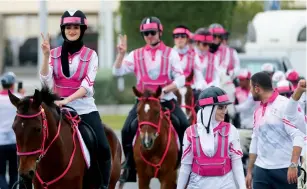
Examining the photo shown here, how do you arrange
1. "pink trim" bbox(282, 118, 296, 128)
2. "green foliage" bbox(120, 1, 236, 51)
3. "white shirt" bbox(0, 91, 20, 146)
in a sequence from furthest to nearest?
1. "green foliage" bbox(120, 1, 236, 51)
2. "white shirt" bbox(0, 91, 20, 146)
3. "pink trim" bbox(282, 118, 296, 128)

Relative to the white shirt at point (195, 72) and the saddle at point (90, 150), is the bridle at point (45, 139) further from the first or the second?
the white shirt at point (195, 72)

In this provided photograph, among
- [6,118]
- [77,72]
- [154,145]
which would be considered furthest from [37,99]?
[6,118]

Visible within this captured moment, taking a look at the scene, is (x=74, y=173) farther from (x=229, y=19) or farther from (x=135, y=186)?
(x=229, y=19)

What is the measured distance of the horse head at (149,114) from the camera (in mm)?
12766

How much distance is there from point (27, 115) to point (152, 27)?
16.8ft

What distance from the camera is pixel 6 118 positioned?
14500 mm

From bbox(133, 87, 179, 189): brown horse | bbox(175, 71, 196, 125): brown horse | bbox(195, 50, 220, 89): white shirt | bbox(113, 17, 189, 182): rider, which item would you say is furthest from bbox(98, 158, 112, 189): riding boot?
bbox(195, 50, 220, 89): white shirt

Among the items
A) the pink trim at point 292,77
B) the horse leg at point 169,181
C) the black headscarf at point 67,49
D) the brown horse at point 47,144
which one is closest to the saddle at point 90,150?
→ the brown horse at point 47,144

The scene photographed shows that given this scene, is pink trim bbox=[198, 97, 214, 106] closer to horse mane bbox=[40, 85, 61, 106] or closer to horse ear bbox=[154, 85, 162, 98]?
horse mane bbox=[40, 85, 61, 106]

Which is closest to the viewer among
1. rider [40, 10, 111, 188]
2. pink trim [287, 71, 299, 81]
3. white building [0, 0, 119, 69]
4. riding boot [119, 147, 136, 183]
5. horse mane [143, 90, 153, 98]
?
rider [40, 10, 111, 188]

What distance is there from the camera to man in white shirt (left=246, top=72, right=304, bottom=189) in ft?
34.0

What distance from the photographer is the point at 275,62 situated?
22656 mm

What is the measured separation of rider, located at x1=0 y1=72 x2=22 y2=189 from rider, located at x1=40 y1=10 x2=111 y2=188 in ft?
13.8

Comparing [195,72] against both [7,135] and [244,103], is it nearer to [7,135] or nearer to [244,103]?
[244,103]
